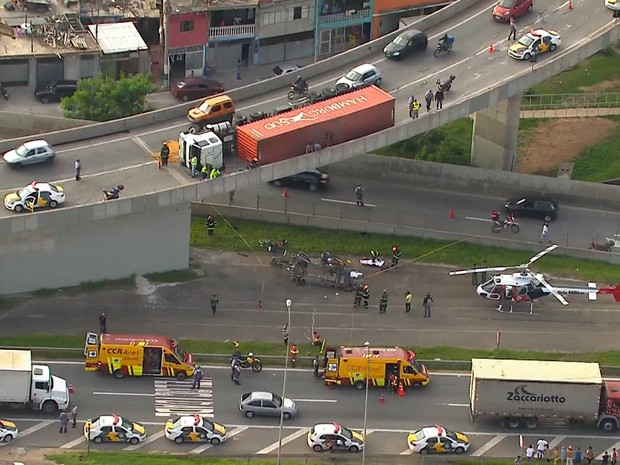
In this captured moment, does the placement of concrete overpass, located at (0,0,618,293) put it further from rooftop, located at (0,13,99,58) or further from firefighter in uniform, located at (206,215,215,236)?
rooftop, located at (0,13,99,58)

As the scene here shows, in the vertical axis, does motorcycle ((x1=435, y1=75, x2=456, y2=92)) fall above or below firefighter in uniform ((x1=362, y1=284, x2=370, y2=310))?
above

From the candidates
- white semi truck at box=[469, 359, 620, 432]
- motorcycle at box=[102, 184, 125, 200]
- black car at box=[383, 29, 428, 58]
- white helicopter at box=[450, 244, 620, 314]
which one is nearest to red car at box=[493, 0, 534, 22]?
black car at box=[383, 29, 428, 58]

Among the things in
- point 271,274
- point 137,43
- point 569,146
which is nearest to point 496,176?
point 569,146

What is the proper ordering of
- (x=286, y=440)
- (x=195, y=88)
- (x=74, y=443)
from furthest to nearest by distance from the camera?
(x=195, y=88) → (x=286, y=440) → (x=74, y=443)

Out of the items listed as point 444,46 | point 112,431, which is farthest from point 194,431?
point 444,46

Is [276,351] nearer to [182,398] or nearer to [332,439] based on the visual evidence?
[182,398]

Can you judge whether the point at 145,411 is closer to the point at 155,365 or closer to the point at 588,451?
the point at 155,365
